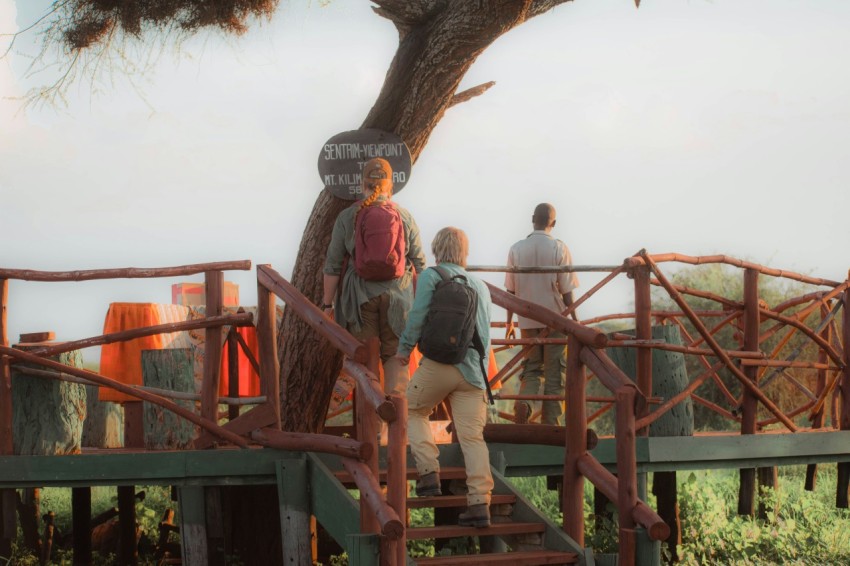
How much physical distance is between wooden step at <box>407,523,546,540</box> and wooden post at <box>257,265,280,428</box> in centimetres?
126

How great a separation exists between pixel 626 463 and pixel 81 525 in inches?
227

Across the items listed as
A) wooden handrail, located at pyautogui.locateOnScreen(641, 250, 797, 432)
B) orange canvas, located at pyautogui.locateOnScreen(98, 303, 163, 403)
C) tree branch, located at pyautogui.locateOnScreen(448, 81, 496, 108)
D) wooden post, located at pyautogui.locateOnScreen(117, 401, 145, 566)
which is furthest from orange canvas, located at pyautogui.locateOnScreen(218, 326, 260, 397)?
wooden handrail, located at pyautogui.locateOnScreen(641, 250, 797, 432)

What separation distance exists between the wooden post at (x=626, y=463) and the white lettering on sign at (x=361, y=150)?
3.14 m

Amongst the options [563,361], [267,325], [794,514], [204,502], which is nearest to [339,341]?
[267,325]

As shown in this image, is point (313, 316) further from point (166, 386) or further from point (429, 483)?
point (166, 386)

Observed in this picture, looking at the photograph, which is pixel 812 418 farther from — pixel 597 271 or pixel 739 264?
pixel 597 271

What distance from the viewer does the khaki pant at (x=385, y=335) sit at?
7.27 meters

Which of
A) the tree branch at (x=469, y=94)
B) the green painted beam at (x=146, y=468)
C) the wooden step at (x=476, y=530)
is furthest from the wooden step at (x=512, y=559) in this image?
the tree branch at (x=469, y=94)

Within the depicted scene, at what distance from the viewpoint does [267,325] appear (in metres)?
7.80

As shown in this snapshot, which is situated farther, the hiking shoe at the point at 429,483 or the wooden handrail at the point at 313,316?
the hiking shoe at the point at 429,483

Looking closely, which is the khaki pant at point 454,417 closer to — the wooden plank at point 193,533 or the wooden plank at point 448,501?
the wooden plank at point 448,501

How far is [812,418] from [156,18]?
6.45 metres

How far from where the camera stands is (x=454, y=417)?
6.88 metres

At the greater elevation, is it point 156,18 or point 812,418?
point 156,18
